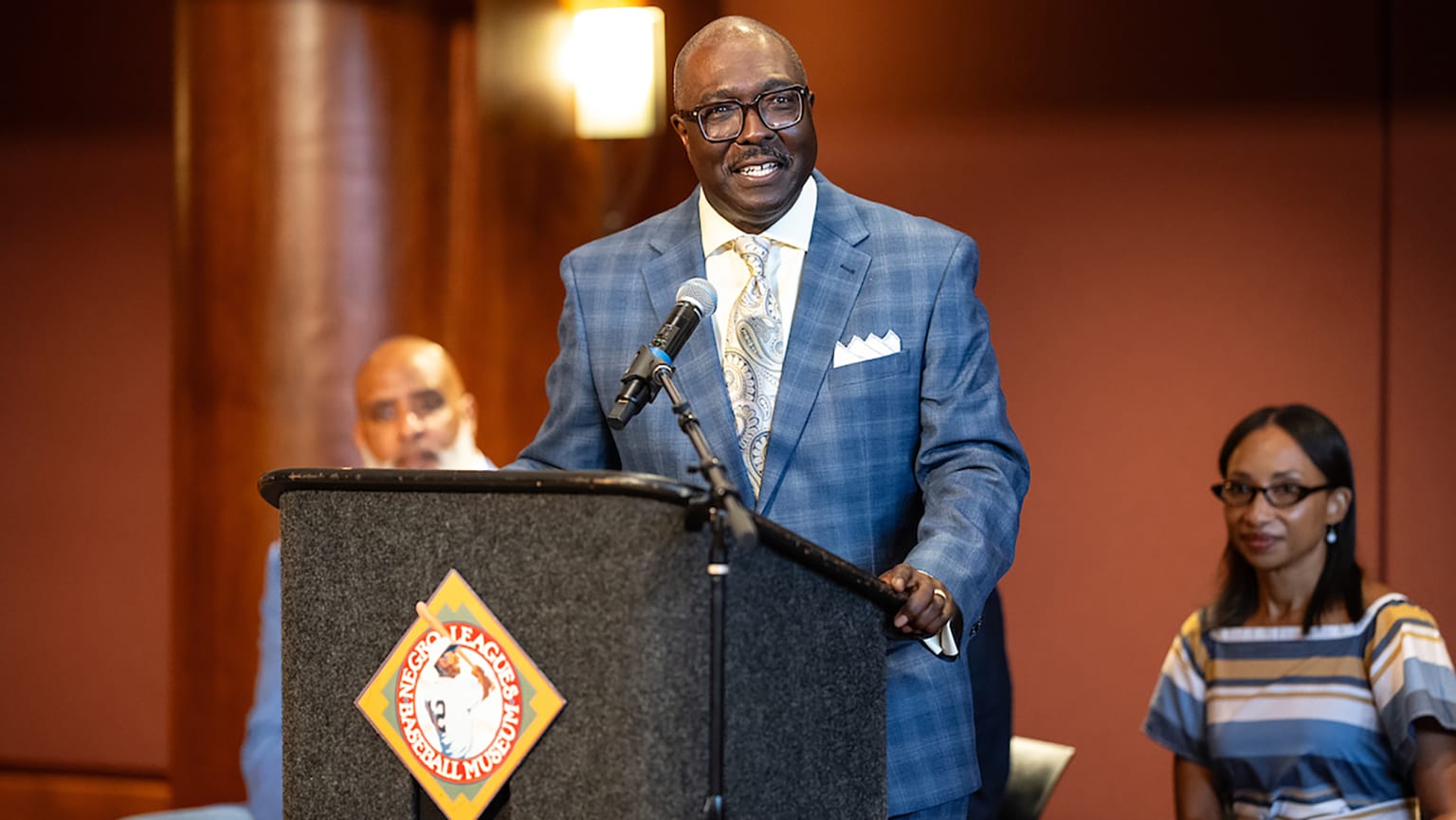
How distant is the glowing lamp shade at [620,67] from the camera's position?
4.32m

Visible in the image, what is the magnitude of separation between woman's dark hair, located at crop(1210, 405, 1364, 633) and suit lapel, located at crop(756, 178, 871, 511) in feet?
5.24

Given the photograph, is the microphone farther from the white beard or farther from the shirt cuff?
the white beard

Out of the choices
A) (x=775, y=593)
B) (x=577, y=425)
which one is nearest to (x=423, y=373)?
(x=577, y=425)

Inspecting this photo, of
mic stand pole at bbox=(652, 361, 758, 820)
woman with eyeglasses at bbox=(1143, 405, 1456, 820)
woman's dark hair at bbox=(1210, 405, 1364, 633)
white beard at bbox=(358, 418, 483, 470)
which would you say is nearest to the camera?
mic stand pole at bbox=(652, 361, 758, 820)

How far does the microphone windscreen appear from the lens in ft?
5.16

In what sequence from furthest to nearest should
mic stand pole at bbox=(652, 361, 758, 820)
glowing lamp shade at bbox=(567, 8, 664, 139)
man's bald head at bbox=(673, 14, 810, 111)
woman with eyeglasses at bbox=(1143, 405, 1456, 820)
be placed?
glowing lamp shade at bbox=(567, 8, 664, 139)
woman with eyeglasses at bbox=(1143, 405, 1456, 820)
man's bald head at bbox=(673, 14, 810, 111)
mic stand pole at bbox=(652, 361, 758, 820)

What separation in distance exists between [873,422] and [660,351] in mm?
399

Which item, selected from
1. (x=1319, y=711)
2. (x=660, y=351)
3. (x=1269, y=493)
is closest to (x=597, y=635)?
(x=660, y=351)

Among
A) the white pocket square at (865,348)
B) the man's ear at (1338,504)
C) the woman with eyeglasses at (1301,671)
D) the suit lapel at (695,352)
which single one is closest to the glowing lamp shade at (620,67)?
the woman with eyeglasses at (1301,671)

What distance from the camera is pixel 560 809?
1.34 meters

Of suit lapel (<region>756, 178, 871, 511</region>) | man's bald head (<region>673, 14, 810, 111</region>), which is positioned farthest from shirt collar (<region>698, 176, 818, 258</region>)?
man's bald head (<region>673, 14, 810, 111</region>)

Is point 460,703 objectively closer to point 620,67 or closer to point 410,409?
point 410,409

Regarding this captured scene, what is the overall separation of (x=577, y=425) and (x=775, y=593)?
0.55m

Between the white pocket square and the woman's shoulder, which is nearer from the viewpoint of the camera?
the white pocket square
